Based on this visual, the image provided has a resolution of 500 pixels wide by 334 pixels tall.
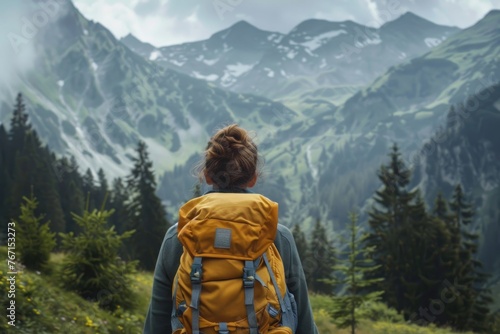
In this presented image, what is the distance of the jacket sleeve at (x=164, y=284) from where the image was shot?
135 inches

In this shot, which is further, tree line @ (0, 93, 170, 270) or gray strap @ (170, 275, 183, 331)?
tree line @ (0, 93, 170, 270)

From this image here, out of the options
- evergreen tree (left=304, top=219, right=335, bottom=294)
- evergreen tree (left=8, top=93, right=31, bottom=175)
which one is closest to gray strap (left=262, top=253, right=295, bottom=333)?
evergreen tree (left=304, top=219, right=335, bottom=294)

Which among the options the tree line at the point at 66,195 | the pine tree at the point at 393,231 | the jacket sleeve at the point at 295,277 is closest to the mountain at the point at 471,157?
the pine tree at the point at 393,231

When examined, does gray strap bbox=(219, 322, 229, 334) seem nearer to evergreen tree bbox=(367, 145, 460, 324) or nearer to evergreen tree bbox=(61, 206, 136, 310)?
evergreen tree bbox=(61, 206, 136, 310)

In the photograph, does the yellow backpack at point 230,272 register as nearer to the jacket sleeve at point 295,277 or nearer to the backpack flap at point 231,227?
the backpack flap at point 231,227

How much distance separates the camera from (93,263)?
A: 11.1 metres

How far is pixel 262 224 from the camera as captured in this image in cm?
315

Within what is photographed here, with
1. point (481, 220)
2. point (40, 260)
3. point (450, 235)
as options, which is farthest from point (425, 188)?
point (40, 260)

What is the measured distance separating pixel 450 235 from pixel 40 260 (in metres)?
36.3

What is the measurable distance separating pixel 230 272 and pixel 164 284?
0.69m

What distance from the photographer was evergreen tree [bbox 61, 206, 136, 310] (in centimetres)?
1093

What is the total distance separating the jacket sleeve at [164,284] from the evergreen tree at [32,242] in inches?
354

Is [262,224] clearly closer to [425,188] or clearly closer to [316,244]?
[316,244]

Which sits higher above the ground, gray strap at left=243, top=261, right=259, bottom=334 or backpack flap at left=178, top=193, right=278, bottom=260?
backpack flap at left=178, top=193, right=278, bottom=260
